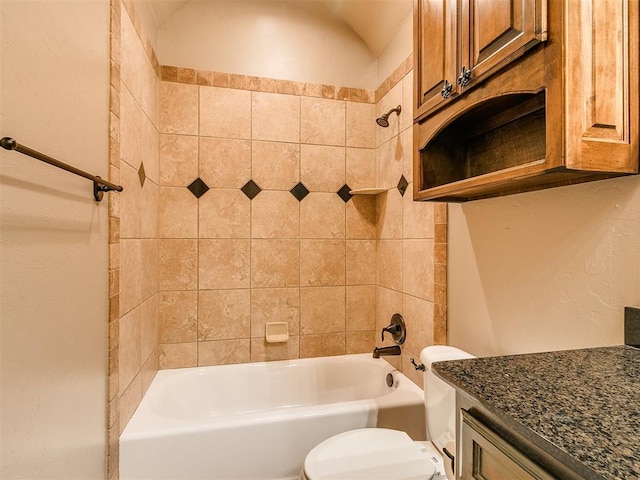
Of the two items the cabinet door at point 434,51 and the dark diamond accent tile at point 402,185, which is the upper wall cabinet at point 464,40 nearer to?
the cabinet door at point 434,51

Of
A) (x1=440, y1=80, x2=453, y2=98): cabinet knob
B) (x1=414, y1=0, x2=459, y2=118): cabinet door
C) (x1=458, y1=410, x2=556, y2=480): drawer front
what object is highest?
(x1=414, y1=0, x2=459, y2=118): cabinet door

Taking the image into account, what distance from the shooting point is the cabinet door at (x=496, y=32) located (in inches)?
31.0

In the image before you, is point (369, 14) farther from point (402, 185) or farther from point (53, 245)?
point (53, 245)

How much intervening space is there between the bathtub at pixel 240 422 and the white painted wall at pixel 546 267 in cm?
56

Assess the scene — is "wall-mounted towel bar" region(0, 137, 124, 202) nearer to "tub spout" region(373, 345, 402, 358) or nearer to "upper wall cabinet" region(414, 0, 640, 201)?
"upper wall cabinet" region(414, 0, 640, 201)

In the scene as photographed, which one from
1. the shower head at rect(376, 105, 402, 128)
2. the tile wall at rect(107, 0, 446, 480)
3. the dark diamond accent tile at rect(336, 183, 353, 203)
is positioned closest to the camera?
the tile wall at rect(107, 0, 446, 480)

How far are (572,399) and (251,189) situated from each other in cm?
198

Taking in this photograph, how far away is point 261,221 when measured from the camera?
224cm

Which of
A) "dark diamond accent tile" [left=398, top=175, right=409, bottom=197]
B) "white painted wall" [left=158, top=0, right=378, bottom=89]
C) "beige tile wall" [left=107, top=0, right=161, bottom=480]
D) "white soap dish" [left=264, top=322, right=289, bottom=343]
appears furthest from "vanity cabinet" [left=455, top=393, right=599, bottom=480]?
"white painted wall" [left=158, top=0, right=378, bottom=89]

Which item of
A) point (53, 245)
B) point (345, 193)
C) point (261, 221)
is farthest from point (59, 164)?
point (345, 193)

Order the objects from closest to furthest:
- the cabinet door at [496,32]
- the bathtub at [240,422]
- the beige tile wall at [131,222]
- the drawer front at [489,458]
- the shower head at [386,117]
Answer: the drawer front at [489,458] < the cabinet door at [496,32] < the beige tile wall at [131,222] < the bathtub at [240,422] < the shower head at [386,117]

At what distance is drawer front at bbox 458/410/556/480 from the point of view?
1.74ft

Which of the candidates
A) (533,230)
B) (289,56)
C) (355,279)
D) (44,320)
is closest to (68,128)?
(44,320)

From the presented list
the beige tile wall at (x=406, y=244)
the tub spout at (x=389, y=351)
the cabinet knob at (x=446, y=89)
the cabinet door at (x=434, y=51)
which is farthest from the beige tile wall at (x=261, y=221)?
the cabinet knob at (x=446, y=89)
